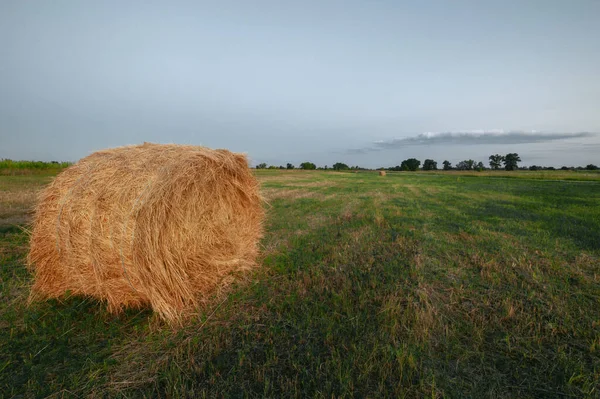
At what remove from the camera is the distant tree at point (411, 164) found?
112 metres

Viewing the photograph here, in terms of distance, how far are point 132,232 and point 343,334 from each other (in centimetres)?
310

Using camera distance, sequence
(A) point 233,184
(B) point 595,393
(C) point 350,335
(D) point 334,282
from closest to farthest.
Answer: (B) point 595,393 → (C) point 350,335 → (D) point 334,282 → (A) point 233,184

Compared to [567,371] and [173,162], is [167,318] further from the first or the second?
[567,371]

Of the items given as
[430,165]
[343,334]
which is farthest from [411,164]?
[343,334]

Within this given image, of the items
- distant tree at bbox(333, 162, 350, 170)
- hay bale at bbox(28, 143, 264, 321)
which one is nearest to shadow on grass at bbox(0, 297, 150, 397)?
hay bale at bbox(28, 143, 264, 321)

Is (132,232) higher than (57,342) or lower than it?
higher

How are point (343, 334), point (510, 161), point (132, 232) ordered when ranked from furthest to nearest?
point (510, 161)
point (132, 232)
point (343, 334)

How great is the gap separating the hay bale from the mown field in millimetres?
373

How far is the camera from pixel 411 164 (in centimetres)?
11281

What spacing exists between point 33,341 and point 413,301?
491cm

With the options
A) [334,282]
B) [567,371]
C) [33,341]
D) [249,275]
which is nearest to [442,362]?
[567,371]

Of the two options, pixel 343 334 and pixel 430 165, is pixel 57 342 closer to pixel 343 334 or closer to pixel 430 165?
pixel 343 334

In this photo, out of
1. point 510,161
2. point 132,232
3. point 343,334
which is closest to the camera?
point 343,334

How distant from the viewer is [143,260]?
3695 mm
